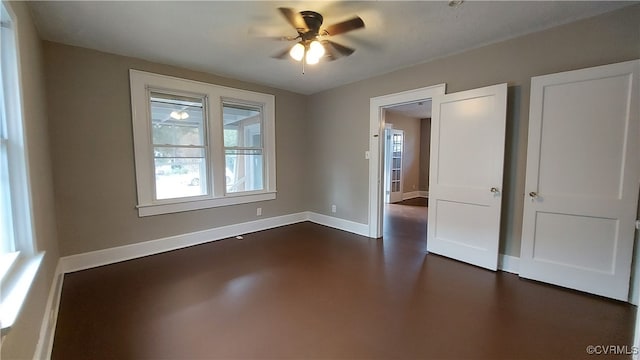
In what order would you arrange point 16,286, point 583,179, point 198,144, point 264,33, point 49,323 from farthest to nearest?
point 198,144
point 264,33
point 583,179
point 49,323
point 16,286

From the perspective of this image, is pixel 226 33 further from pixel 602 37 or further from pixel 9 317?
pixel 602 37

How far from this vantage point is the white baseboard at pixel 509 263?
2.90 metres

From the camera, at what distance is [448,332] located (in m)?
1.96

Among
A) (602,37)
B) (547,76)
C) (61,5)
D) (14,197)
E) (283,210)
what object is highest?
(61,5)

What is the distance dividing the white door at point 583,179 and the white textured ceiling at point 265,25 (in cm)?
68

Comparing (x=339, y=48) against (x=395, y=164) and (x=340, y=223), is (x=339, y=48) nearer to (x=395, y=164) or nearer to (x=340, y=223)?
(x=340, y=223)

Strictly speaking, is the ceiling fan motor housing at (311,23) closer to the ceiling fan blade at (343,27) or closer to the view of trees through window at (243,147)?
the ceiling fan blade at (343,27)

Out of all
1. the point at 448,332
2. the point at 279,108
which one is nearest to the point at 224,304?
the point at 448,332

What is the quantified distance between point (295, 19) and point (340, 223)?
11.1ft

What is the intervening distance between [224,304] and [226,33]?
2.55 m

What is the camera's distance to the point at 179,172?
3781mm

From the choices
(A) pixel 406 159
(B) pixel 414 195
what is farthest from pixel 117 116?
(B) pixel 414 195

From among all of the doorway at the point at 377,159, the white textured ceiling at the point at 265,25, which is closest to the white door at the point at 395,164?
the doorway at the point at 377,159

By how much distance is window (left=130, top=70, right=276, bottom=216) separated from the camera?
340 cm
